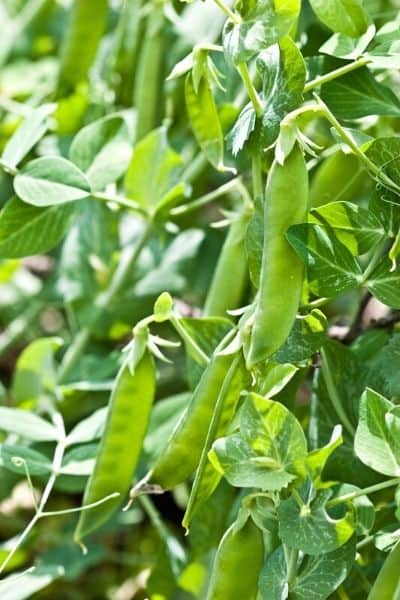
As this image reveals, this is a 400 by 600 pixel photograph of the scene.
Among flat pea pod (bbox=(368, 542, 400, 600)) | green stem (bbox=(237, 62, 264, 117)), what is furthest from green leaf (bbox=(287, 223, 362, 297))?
flat pea pod (bbox=(368, 542, 400, 600))

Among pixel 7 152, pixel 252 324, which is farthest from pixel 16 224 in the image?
pixel 252 324

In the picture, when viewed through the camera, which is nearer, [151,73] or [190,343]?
[190,343]

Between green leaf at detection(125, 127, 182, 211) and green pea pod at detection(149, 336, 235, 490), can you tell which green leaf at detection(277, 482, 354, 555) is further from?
green leaf at detection(125, 127, 182, 211)

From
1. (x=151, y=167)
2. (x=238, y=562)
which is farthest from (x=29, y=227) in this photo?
(x=238, y=562)

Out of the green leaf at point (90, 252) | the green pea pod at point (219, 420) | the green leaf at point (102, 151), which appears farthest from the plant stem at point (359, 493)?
the green leaf at point (90, 252)

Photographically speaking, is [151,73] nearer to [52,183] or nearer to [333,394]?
[52,183]

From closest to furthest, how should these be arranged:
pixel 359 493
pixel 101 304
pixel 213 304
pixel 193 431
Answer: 1. pixel 359 493
2. pixel 193 431
3. pixel 213 304
4. pixel 101 304

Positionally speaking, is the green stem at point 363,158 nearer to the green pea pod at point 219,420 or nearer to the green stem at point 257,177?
the green stem at point 257,177

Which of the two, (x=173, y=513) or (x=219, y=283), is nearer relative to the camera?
(x=219, y=283)

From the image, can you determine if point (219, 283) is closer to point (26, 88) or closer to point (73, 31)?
point (73, 31)
